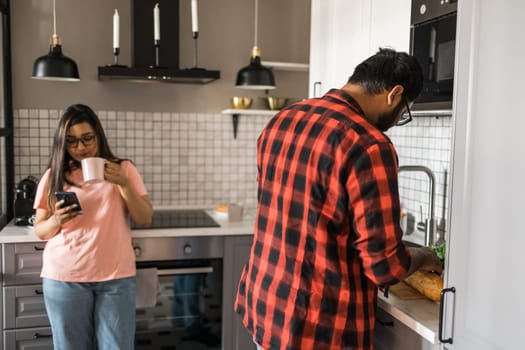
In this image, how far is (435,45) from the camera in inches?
81.7

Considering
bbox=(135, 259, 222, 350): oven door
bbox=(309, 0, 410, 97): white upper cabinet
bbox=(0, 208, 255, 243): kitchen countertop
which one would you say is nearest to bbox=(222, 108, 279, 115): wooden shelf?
bbox=(309, 0, 410, 97): white upper cabinet

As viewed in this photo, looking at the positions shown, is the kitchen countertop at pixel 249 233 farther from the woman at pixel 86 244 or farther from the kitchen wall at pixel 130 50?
the kitchen wall at pixel 130 50

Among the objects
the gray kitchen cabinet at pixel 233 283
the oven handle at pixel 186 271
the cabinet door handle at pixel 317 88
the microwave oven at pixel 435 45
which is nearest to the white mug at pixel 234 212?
the gray kitchen cabinet at pixel 233 283

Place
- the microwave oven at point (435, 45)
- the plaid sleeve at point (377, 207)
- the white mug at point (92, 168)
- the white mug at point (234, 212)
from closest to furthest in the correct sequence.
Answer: the plaid sleeve at point (377, 207)
the microwave oven at point (435, 45)
the white mug at point (92, 168)
the white mug at point (234, 212)

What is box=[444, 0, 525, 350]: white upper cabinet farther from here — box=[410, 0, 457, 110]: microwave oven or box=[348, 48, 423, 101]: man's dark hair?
box=[410, 0, 457, 110]: microwave oven

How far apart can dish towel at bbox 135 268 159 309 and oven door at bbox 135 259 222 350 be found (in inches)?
2.1

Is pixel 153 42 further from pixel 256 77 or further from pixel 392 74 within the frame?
pixel 392 74

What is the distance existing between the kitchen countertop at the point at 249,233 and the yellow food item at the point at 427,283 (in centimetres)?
4

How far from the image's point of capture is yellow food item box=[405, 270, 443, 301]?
5.98 ft

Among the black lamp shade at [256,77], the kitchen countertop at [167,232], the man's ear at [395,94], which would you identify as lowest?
the kitchen countertop at [167,232]

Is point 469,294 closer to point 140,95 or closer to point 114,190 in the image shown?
point 114,190

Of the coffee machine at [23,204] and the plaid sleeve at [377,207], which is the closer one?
the plaid sleeve at [377,207]

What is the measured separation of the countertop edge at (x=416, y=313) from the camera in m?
1.66

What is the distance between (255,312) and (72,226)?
106 cm
